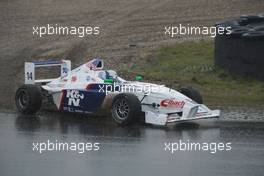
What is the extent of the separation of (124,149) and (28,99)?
4.28 meters

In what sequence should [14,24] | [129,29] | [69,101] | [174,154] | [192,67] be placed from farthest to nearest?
[14,24] → [129,29] → [192,67] → [69,101] → [174,154]

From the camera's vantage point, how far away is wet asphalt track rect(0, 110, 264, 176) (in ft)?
39.0

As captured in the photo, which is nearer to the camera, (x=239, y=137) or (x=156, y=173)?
(x=156, y=173)

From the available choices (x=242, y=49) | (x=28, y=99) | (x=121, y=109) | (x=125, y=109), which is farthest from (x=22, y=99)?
(x=242, y=49)

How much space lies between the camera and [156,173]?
1162cm

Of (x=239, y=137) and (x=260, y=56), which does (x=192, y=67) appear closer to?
(x=260, y=56)

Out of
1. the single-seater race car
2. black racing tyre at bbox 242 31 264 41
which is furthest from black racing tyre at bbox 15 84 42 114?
black racing tyre at bbox 242 31 264 41

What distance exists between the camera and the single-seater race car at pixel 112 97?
15.5 meters

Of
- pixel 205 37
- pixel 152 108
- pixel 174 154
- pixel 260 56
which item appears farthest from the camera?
pixel 205 37

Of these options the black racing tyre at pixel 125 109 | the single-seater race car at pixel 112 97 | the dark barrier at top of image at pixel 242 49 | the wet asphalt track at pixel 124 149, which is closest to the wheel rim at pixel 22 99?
the single-seater race car at pixel 112 97

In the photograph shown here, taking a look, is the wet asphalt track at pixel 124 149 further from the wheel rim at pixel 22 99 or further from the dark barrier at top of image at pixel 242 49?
the dark barrier at top of image at pixel 242 49

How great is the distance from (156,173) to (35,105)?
6.01 meters

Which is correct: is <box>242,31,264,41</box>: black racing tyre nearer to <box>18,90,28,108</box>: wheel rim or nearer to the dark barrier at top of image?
the dark barrier at top of image

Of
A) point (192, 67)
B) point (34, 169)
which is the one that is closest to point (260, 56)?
point (192, 67)
